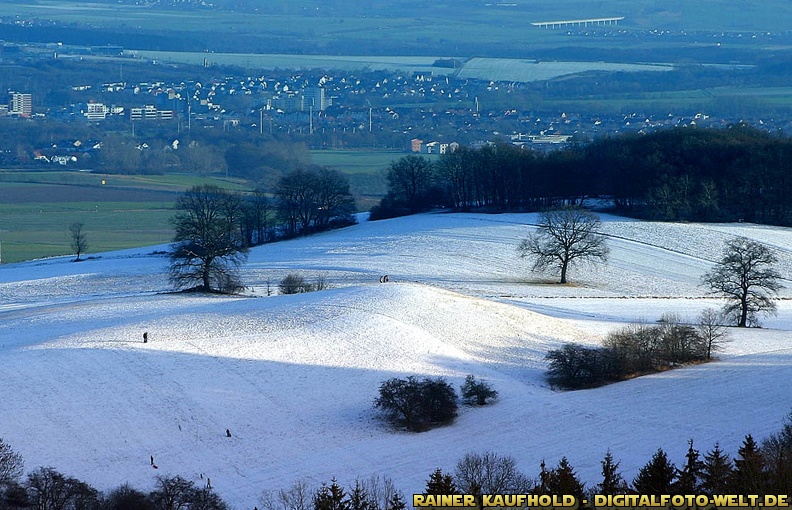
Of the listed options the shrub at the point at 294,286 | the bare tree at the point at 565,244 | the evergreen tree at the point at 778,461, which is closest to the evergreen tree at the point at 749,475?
the evergreen tree at the point at 778,461

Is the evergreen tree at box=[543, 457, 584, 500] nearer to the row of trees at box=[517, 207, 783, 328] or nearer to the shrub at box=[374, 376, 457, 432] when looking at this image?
the shrub at box=[374, 376, 457, 432]

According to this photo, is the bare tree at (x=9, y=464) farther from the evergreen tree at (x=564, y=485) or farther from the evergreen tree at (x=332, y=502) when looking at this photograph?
the evergreen tree at (x=564, y=485)

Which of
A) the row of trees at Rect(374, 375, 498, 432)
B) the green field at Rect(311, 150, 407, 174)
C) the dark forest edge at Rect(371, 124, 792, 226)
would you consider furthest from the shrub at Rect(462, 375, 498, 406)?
the green field at Rect(311, 150, 407, 174)

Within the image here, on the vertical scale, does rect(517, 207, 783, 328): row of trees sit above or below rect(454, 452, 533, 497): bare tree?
above

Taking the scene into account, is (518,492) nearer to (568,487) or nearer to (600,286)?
(568,487)

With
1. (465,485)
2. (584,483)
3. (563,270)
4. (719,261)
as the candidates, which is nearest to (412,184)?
(719,261)
